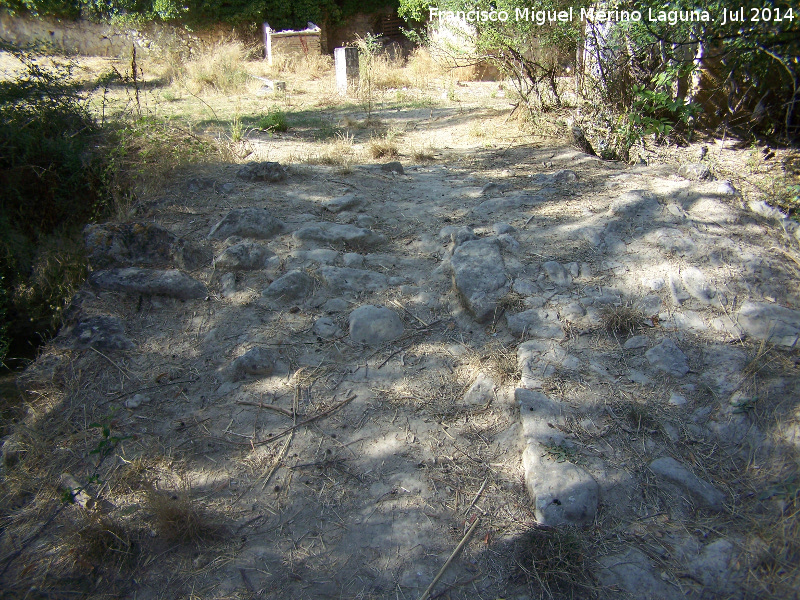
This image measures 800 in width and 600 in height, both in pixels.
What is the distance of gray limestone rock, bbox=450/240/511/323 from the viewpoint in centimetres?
304

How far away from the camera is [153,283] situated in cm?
337

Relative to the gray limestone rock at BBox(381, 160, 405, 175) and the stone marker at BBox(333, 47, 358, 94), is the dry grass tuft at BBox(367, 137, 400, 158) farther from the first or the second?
the stone marker at BBox(333, 47, 358, 94)

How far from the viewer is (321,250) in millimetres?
3676

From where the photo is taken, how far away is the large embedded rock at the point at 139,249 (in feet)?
11.8

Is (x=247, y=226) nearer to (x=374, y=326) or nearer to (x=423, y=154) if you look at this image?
(x=374, y=326)

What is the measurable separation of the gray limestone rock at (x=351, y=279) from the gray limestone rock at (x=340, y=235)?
37cm

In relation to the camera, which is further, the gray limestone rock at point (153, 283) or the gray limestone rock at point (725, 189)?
the gray limestone rock at point (725, 189)

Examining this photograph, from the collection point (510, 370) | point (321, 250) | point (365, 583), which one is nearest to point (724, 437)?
point (510, 370)

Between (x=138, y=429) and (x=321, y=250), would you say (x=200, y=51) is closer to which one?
(x=321, y=250)

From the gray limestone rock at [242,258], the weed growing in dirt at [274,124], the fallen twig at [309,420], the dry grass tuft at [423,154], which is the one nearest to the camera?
the fallen twig at [309,420]

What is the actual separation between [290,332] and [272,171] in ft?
7.22

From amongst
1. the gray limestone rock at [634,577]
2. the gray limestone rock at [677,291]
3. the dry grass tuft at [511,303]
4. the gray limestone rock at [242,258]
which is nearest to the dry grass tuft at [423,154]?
the gray limestone rock at [242,258]

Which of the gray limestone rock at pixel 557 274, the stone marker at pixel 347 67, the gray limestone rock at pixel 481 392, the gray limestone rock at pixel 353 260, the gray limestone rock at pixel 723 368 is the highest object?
the stone marker at pixel 347 67

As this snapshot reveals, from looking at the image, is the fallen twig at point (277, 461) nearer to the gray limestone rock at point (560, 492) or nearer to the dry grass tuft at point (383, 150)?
the gray limestone rock at point (560, 492)
